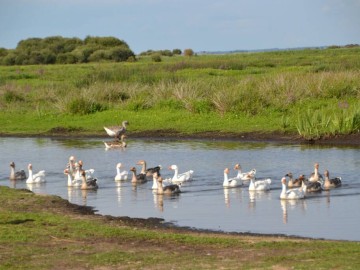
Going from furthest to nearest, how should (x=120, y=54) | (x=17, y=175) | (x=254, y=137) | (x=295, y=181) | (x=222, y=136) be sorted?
(x=120, y=54)
(x=222, y=136)
(x=254, y=137)
(x=17, y=175)
(x=295, y=181)

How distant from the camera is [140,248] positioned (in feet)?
43.7

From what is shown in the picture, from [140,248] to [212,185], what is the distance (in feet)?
30.0

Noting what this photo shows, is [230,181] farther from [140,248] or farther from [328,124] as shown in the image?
[328,124]

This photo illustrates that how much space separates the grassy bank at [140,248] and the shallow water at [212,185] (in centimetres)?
176

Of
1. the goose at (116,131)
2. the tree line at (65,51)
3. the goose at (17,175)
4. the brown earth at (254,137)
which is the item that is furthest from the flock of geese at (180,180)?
the tree line at (65,51)

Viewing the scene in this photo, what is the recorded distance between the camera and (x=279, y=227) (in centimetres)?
1608

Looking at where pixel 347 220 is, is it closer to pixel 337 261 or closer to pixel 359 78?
pixel 337 261

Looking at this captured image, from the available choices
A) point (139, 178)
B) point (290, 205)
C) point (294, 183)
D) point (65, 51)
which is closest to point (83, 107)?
point (139, 178)

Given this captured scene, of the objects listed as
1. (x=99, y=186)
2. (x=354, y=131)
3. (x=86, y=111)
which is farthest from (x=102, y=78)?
(x=99, y=186)

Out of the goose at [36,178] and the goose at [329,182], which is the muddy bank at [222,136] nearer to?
the goose at [329,182]

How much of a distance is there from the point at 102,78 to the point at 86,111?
26.8 ft

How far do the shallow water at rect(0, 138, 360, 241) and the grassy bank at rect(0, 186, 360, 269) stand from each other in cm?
176

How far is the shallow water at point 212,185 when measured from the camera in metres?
16.8

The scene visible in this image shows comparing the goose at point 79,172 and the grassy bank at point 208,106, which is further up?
the grassy bank at point 208,106
